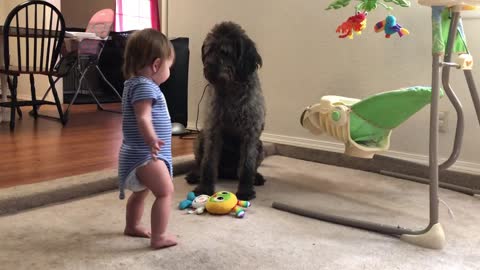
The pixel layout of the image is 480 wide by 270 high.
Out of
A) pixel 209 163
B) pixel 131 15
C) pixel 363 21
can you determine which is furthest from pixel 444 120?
pixel 131 15

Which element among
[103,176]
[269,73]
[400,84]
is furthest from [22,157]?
[400,84]

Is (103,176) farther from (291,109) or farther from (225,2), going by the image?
(225,2)

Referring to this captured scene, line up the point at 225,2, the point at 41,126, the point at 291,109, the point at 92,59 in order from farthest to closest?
the point at 92,59, the point at 41,126, the point at 225,2, the point at 291,109

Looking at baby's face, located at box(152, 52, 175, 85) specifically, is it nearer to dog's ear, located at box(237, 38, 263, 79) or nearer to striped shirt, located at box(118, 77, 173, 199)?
striped shirt, located at box(118, 77, 173, 199)

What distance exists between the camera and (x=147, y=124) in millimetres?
1408

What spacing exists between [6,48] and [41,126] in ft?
2.12

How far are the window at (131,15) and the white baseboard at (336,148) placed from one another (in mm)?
3569

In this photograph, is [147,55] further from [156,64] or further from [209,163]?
[209,163]

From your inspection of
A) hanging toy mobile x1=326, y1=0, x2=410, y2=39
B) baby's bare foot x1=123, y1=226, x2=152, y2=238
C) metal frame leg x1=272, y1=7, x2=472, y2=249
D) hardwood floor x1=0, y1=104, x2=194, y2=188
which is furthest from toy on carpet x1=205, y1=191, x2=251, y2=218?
hanging toy mobile x1=326, y1=0, x2=410, y2=39

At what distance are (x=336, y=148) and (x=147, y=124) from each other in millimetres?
1807

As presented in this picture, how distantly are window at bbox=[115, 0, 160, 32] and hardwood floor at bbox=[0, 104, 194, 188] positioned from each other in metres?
2.26

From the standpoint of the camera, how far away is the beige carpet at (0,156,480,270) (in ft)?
4.72

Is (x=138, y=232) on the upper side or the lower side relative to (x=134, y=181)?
lower

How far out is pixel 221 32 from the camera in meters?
2.12
